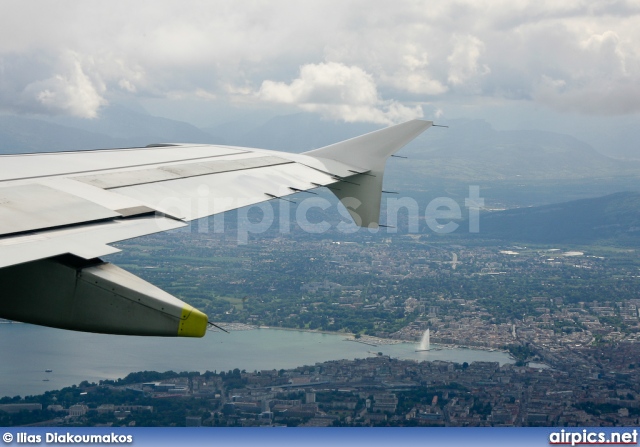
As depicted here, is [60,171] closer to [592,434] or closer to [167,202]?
[167,202]

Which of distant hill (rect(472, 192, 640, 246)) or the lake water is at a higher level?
distant hill (rect(472, 192, 640, 246))

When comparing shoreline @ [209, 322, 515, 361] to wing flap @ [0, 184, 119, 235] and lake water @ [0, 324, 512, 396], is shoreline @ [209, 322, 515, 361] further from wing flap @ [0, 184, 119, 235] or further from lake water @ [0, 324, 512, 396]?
wing flap @ [0, 184, 119, 235]

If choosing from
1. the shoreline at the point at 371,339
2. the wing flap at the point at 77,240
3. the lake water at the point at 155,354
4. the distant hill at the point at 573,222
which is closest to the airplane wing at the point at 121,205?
the wing flap at the point at 77,240

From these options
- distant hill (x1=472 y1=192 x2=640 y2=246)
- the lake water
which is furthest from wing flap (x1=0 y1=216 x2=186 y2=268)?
distant hill (x1=472 y1=192 x2=640 y2=246)

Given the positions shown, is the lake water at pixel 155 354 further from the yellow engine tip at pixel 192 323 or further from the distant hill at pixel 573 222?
the distant hill at pixel 573 222

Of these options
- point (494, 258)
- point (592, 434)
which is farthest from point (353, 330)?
point (494, 258)

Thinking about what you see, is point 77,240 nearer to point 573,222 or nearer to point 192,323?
point 192,323

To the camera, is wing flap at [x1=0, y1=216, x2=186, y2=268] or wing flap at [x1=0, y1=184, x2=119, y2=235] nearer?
wing flap at [x1=0, y1=216, x2=186, y2=268]
